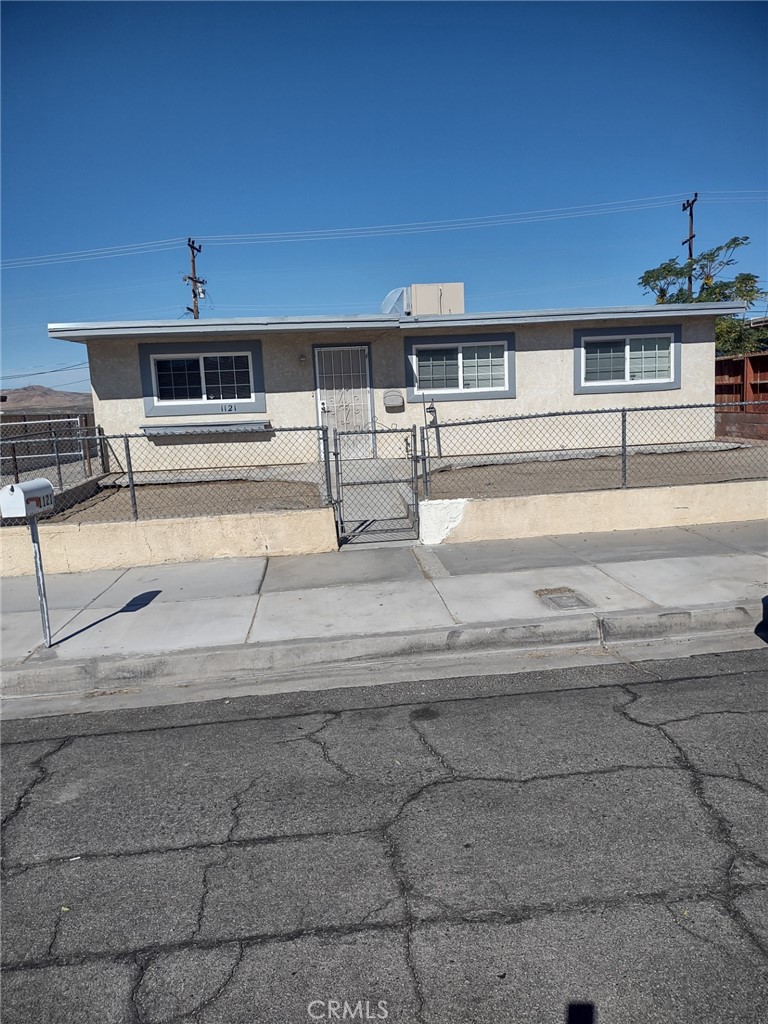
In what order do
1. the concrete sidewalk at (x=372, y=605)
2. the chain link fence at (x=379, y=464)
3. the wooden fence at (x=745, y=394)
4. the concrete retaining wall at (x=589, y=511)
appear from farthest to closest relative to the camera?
the wooden fence at (x=745, y=394)
the chain link fence at (x=379, y=464)
the concrete retaining wall at (x=589, y=511)
the concrete sidewalk at (x=372, y=605)

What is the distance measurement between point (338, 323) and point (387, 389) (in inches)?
74.8

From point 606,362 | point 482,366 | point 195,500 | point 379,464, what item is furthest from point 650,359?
point 195,500

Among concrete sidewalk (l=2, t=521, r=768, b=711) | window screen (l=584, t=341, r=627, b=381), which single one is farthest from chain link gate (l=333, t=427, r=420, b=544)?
window screen (l=584, t=341, r=627, b=381)

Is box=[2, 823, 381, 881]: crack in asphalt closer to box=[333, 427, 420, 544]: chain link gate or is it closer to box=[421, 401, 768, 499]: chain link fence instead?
box=[333, 427, 420, 544]: chain link gate

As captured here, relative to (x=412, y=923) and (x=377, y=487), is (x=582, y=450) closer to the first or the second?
(x=377, y=487)

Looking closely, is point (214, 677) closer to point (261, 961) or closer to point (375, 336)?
point (261, 961)

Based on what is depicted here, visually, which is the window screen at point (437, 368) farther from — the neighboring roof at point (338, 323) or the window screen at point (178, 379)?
the window screen at point (178, 379)

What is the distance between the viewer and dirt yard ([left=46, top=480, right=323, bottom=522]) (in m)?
10.3

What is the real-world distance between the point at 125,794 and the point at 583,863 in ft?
7.90

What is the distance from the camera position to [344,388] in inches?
620

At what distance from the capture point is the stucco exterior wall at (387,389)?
1516cm

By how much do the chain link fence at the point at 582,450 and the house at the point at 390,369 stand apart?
0.40m

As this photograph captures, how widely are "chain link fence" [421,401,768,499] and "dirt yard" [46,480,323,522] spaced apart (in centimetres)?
252

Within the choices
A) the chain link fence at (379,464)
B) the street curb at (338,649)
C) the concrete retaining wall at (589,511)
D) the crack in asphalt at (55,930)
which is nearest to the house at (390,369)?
the chain link fence at (379,464)
